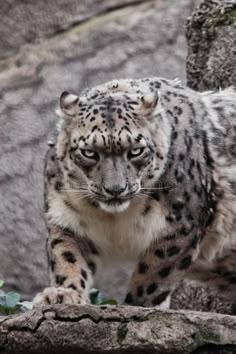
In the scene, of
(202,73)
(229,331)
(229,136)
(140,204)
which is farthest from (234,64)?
(229,331)

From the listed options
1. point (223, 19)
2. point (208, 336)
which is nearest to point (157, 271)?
point (208, 336)

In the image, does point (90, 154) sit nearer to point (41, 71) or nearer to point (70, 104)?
point (70, 104)

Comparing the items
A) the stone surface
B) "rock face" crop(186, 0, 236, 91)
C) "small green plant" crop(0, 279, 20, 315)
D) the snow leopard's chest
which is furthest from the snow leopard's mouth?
"rock face" crop(186, 0, 236, 91)

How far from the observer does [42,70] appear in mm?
10945

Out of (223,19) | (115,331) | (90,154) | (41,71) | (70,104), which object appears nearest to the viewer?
(115,331)

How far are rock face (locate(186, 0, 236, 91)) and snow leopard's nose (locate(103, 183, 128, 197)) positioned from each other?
8.68ft

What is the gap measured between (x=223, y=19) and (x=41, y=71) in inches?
92.0

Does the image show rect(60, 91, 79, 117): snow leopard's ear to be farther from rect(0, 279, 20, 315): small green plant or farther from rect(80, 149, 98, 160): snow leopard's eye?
rect(0, 279, 20, 315): small green plant

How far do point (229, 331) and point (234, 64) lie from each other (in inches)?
143

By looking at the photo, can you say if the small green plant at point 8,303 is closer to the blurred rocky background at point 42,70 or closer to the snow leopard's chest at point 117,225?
the snow leopard's chest at point 117,225

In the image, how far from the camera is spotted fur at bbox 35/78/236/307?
265 inches

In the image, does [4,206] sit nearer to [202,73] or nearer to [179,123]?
[202,73]

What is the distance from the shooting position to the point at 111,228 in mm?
7113

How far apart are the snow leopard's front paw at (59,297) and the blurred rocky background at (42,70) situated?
4.04 m
